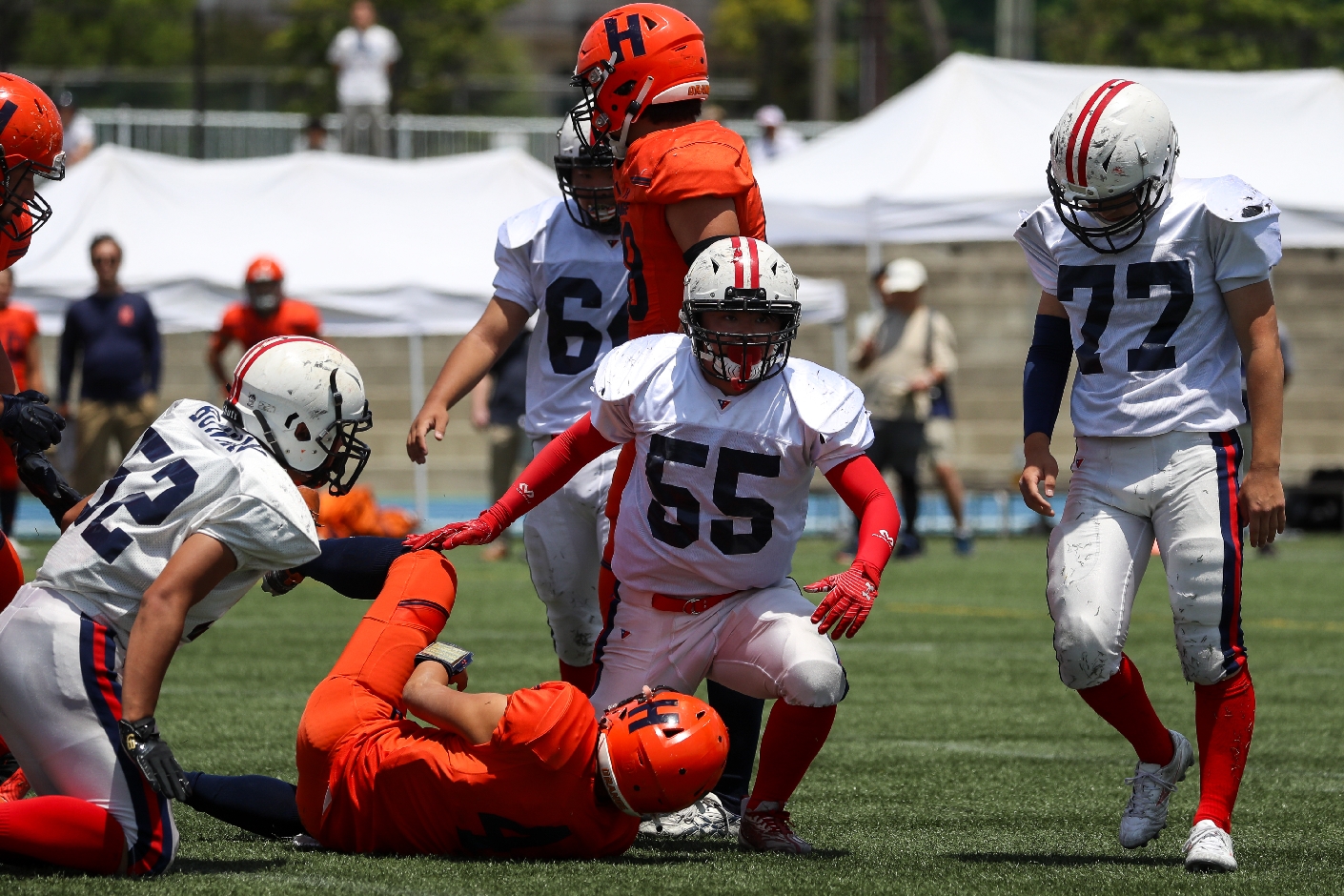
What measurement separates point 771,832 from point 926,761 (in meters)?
1.41

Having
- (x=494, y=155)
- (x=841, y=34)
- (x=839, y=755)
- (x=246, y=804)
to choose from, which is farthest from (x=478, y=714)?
(x=841, y=34)

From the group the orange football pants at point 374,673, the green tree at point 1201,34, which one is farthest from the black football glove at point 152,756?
the green tree at point 1201,34

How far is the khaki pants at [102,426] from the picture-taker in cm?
1139

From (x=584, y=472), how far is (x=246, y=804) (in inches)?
52.7

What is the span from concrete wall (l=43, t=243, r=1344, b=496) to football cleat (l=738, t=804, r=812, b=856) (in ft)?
40.7

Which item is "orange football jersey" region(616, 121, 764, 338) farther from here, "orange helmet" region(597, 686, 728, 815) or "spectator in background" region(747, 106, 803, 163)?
"spectator in background" region(747, 106, 803, 163)

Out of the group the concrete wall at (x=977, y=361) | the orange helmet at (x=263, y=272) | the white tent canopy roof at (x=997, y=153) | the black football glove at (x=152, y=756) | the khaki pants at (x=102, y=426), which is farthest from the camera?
the concrete wall at (x=977, y=361)

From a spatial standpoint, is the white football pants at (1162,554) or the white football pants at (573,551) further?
the white football pants at (573,551)

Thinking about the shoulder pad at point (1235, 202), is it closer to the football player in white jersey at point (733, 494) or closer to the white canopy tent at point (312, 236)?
the football player in white jersey at point (733, 494)

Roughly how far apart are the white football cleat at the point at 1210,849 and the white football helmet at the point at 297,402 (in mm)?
1934

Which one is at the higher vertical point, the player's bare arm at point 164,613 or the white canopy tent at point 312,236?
the player's bare arm at point 164,613

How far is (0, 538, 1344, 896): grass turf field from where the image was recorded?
12.1 feet

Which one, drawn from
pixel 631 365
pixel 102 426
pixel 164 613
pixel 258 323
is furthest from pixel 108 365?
pixel 164 613

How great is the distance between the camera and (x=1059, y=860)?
13.2 feet
